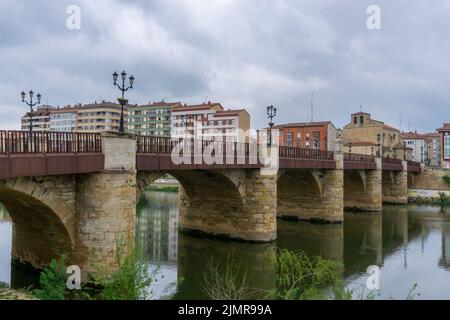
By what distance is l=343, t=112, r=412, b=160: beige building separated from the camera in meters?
66.8

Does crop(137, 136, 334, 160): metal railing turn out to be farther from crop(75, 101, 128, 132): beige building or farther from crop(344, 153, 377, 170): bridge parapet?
crop(75, 101, 128, 132): beige building

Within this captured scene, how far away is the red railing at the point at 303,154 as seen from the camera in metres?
23.7

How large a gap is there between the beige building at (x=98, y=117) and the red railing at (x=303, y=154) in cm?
6195

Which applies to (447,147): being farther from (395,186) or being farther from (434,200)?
(395,186)

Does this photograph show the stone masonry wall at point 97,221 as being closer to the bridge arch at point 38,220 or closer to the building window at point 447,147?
the bridge arch at point 38,220

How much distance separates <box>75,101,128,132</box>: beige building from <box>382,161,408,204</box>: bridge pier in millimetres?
57592

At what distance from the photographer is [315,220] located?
94.9ft

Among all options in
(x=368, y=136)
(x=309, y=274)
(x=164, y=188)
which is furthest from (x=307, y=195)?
(x=368, y=136)

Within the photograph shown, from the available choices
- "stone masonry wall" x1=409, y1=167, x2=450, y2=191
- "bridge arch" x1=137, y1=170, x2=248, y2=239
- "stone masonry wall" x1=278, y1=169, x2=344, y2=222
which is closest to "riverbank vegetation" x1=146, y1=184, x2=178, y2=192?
"stone masonry wall" x1=278, y1=169, x2=344, y2=222

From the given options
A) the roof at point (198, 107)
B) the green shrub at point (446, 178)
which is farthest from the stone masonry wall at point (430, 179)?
the roof at point (198, 107)
